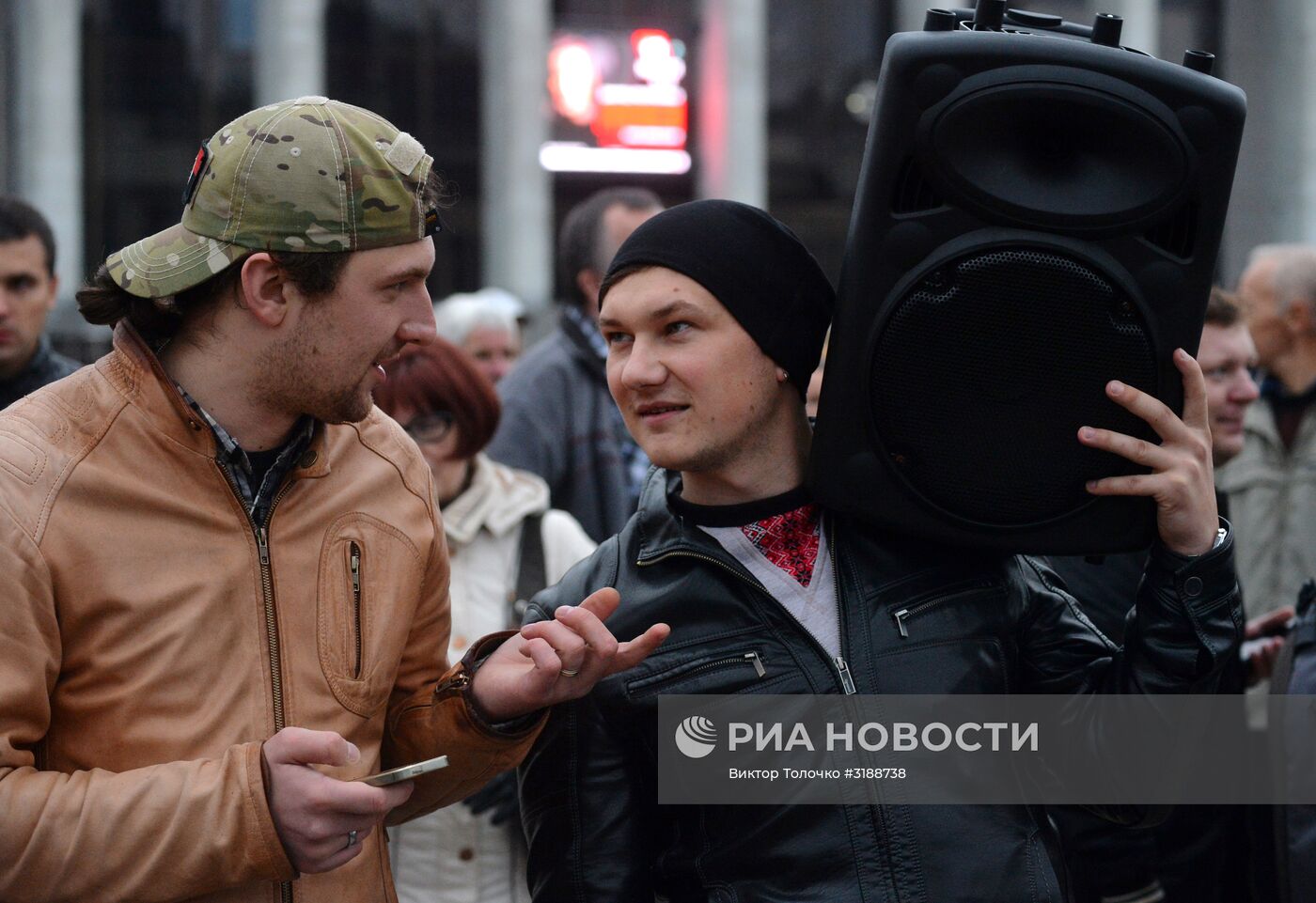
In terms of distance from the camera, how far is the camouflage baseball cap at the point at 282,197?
219 cm

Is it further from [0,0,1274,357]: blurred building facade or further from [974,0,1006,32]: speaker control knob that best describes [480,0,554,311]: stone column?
[974,0,1006,32]: speaker control knob

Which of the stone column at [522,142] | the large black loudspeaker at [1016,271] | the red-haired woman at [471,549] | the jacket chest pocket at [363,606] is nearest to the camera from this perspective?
the large black loudspeaker at [1016,271]

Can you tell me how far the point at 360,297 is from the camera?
2.26 meters

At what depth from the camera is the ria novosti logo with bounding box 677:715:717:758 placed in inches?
93.8

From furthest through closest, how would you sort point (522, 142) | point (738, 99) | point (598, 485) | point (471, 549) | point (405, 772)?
point (738, 99) < point (522, 142) < point (598, 485) < point (471, 549) < point (405, 772)

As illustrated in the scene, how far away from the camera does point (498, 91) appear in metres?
23.9

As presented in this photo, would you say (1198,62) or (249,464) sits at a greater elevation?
(1198,62)

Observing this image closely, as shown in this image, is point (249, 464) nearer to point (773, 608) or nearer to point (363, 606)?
point (363, 606)

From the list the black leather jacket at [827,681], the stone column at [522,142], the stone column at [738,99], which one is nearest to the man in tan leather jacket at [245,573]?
the black leather jacket at [827,681]

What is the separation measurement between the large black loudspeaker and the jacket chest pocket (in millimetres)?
686

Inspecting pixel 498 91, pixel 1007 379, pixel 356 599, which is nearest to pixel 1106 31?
pixel 1007 379

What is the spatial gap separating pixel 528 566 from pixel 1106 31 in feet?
7.49

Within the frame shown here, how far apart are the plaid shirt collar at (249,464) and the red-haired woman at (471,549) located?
1.55 meters

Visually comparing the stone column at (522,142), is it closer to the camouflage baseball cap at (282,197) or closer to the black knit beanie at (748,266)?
the black knit beanie at (748,266)
